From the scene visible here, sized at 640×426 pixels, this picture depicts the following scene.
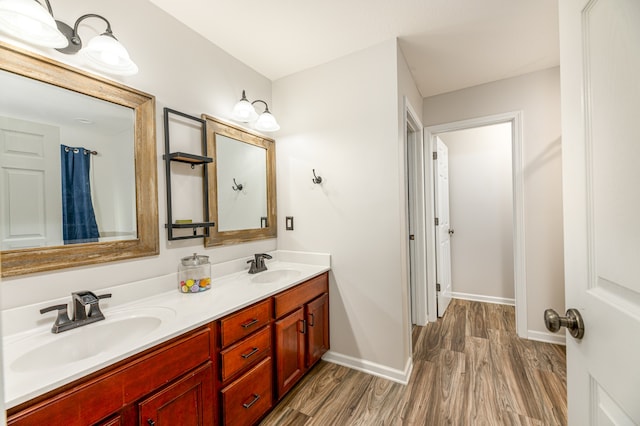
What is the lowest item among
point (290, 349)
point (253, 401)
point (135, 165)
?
point (253, 401)

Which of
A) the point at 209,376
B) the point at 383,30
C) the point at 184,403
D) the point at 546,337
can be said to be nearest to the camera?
the point at 184,403

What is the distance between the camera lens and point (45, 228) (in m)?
1.18

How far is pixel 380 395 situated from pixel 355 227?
3.87 ft

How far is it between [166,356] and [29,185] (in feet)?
3.10

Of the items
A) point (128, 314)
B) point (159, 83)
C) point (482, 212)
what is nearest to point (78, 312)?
point (128, 314)

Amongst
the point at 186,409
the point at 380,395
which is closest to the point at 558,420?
the point at 380,395

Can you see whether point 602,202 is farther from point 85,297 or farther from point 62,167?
point 62,167

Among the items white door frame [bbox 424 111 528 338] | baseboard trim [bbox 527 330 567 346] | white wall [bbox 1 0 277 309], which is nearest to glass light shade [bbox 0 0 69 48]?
white wall [bbox 1 0 277 309]

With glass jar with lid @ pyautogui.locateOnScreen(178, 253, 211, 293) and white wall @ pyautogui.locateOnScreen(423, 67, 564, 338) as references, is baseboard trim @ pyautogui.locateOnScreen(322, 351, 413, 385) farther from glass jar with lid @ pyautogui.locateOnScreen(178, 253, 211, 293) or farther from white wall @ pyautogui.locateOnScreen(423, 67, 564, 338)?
white wall @ pyautogui.locateOnScreen(423, 67, 564, 338)

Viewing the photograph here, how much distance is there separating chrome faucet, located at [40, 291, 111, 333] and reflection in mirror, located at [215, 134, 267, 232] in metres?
0.86

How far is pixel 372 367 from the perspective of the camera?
2043 mm

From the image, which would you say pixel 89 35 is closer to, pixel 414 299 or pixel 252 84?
pixel 252 84

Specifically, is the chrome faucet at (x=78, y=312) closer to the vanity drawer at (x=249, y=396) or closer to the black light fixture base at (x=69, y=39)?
the vanity drawer at (x=249, y=396)

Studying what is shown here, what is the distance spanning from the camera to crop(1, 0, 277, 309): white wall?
1.21 metres
